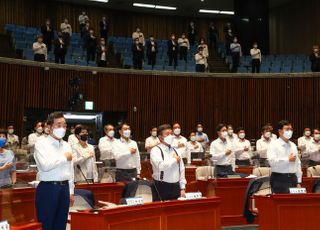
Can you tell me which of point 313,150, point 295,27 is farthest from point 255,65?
point 313,150

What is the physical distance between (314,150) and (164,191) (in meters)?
7.70

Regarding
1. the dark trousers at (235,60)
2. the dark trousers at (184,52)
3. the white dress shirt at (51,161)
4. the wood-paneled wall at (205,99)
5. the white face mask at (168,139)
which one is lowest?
the white dress shirt at (51,161)

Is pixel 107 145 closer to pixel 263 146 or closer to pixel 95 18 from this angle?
pixel 263 146

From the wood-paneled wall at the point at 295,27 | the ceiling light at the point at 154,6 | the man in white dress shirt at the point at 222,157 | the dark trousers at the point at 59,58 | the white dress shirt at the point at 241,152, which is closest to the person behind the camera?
the man in white dress shirt at the point at 222,157

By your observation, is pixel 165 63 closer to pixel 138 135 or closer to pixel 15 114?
pixel 138 135

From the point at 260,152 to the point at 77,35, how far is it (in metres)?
11.3

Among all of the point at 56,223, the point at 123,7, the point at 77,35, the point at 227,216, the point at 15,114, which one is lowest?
the point at 227,216

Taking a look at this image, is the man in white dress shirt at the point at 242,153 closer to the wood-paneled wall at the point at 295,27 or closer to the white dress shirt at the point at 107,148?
the white dress shirt at the point at 107,148

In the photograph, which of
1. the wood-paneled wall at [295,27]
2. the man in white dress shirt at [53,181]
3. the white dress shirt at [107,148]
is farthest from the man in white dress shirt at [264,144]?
the wood-paneled wall at [295,27]

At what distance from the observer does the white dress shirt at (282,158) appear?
25.8 ft

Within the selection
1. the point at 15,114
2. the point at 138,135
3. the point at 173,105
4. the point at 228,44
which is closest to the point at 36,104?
the point at 15,114

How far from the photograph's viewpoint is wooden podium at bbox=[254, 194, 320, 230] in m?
7.15

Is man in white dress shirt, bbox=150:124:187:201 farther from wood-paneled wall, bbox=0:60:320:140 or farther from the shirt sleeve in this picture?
wood-paneled wall, bbox=0:60:320:140

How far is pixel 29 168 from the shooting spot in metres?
10.0
